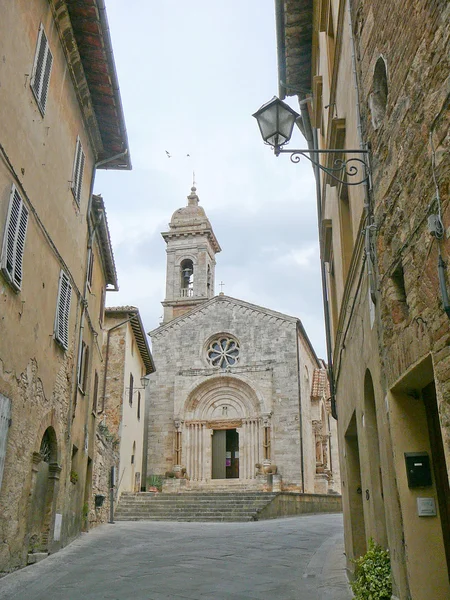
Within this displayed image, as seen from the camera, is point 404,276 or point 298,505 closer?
point 404,276

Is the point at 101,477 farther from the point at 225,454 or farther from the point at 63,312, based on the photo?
the point at 225,454

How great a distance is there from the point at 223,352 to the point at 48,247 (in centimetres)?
2392

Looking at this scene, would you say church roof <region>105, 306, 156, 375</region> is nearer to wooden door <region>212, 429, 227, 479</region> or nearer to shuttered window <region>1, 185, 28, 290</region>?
wooden door <region>212, 429, 227, 479</region>

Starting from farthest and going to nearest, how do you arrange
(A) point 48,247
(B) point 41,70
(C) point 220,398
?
(C) point 220,398 < (A) point 48,247 < (B) point 41,70

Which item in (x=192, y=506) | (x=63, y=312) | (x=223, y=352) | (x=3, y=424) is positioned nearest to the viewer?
(x=3, y=424)

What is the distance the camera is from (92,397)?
1603 cm

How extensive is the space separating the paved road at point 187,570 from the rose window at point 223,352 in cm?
1856

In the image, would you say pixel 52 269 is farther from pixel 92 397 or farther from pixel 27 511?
pixel 92 397

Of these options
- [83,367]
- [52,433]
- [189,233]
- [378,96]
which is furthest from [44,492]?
[189,233]

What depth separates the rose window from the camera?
33.5 metres

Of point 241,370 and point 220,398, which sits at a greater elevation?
point 241,370

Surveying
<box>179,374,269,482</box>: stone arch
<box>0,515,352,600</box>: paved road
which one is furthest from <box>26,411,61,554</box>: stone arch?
<box>179,374,269,482</box>: stone arch

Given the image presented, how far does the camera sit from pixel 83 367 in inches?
574

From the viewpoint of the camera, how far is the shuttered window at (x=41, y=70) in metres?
9.22
